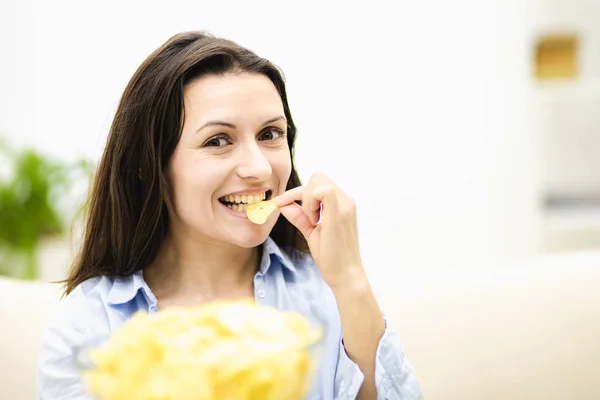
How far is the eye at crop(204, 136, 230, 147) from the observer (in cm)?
130

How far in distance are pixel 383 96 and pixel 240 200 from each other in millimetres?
2560

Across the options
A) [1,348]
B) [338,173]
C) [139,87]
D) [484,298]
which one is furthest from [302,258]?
[338,173]

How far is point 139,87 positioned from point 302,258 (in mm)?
567

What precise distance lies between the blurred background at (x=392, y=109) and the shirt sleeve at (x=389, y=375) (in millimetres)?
2372

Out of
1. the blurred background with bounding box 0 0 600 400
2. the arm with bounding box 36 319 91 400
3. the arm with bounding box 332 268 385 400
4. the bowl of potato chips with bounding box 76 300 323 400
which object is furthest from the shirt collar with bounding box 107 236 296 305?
the blurred background with bounding box 0 0 600 400

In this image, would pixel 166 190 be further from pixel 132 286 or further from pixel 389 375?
pixel 389 375

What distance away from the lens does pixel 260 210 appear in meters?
1.27

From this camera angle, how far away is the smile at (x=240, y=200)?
51.2 inches

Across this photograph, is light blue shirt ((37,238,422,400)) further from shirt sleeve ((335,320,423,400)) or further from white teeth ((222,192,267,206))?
white teeth ((222,192,267,206))

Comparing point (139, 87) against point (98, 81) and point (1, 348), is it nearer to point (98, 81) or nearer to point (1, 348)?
point (1, 348)

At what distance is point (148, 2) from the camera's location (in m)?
3.53

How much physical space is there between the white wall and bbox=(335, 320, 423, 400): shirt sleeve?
8.03ft

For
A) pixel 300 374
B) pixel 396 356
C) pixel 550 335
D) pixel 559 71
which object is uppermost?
pixel 559 71

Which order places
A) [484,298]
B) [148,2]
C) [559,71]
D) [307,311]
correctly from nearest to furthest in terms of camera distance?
[307,311] → [484,298] → [148,2] → [559,71]
